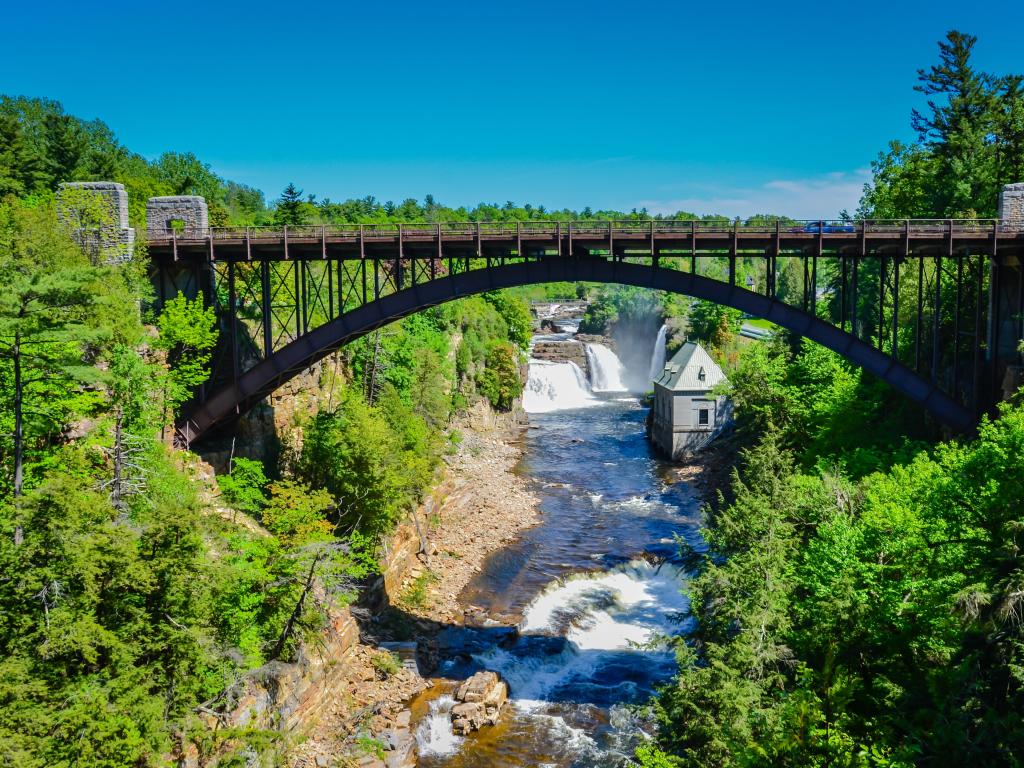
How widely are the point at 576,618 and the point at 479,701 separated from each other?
6309 millimetres

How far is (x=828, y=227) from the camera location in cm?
2844

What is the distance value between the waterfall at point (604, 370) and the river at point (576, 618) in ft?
78.8

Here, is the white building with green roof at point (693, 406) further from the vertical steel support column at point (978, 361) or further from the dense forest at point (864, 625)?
the dense forest at point (864, 625)

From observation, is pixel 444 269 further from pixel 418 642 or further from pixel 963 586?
pixel 963 586

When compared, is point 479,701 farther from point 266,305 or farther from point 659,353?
point 659,353

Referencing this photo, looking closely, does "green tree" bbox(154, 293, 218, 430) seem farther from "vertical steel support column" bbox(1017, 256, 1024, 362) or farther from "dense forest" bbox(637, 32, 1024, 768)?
"vertical steel support column" bbox(1017, 256, 1024, 362)

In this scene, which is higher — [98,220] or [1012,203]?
[1012,203]

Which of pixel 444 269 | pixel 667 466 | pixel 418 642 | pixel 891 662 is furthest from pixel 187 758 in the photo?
pixel 444 269

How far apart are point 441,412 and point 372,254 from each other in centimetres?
1472

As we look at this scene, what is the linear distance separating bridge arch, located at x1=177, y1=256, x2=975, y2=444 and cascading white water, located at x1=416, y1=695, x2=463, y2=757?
1282 cm

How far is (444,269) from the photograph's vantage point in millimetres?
63469

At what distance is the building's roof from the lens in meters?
48.7

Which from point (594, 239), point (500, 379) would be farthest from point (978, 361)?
point (500, 379)

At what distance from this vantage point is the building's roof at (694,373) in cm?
4866
